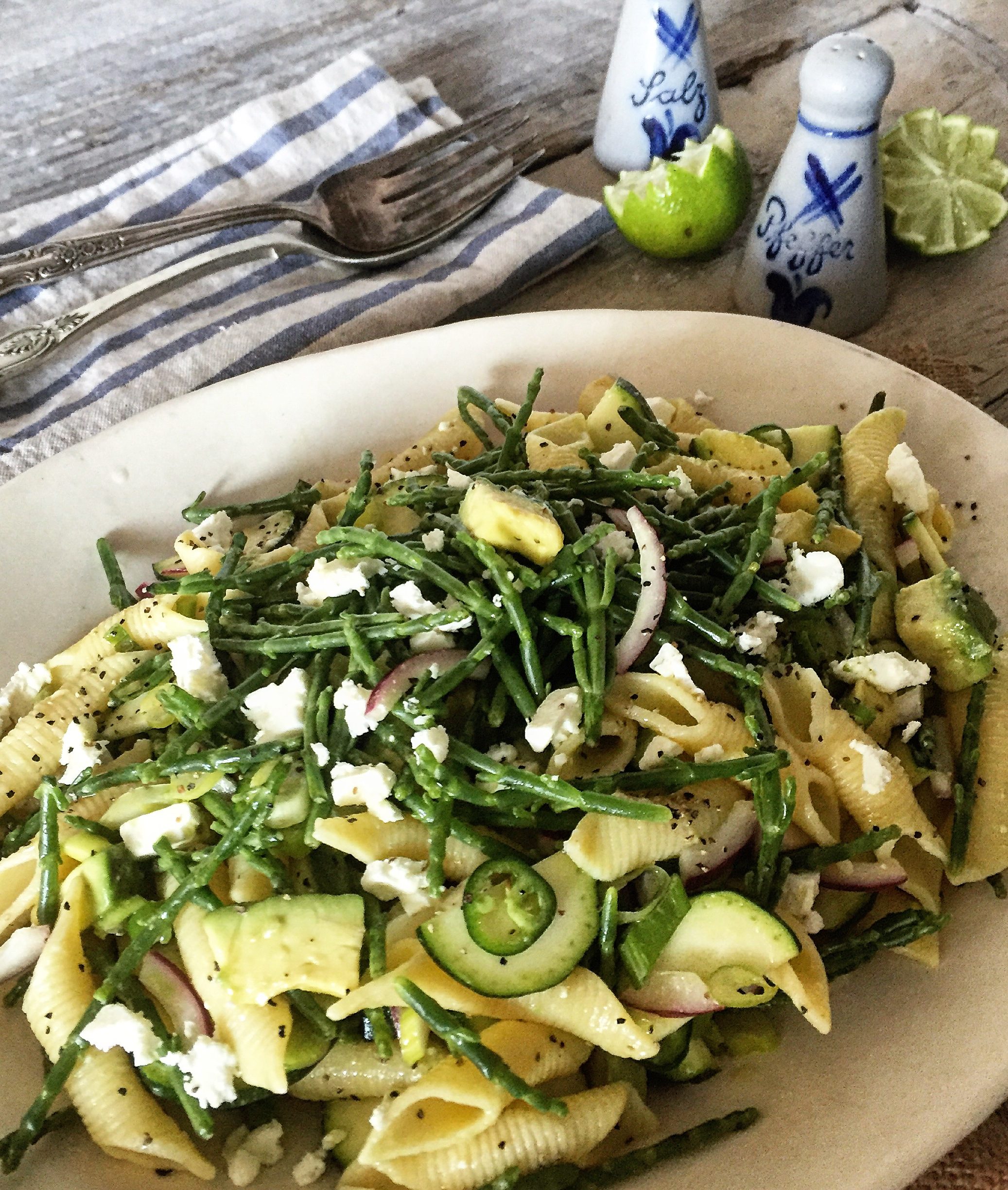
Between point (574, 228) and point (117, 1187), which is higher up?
point (574, 228)

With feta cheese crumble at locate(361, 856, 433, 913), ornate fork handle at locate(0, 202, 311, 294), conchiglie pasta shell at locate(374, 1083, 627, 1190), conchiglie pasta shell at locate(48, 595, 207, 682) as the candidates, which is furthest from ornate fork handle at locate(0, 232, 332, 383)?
conchiglie pasta shell at locate(374, 1083, 627, 1190)

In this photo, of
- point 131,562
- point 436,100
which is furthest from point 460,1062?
point 436,100

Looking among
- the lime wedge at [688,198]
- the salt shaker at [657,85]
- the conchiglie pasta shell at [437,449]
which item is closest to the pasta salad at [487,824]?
the conchiglie pasta shell at [437,449]

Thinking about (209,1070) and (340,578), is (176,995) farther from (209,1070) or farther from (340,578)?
(340,578)

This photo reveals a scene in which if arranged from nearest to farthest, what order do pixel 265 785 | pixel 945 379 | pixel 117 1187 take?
1. pixel 117 1187
2. pixel 265 785
3. pixel 945 379

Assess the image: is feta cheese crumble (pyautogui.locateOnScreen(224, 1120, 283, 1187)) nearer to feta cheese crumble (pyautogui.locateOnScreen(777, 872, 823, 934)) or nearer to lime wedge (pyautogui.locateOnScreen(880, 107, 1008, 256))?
feta cheese crumble (pyautogui.locateOnScreen(777, 872, 823, 934))

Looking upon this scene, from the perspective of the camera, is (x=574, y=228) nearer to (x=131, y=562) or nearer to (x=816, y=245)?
(x=816, y=245)

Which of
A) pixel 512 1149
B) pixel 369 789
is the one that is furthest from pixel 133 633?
pixel 512 1149
